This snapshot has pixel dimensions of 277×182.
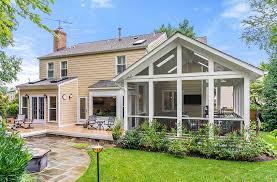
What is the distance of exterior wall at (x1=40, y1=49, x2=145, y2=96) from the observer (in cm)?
1655

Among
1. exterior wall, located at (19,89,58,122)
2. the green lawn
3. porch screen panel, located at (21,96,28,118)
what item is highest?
exterior wall, located at (19,89,58,122)

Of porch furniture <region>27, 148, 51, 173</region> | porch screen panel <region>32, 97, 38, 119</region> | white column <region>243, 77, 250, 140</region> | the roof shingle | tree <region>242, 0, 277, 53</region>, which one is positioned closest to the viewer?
porch furniture <region>27, 148, 51, 173</region>

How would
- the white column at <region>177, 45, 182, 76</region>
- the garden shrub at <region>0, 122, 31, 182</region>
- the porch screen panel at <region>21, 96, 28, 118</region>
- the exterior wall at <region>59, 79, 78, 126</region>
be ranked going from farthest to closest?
1. the porch screen panel at <region>21, 96, 28, 118</region>
2. the exterior wall at <region>59, 79, 78, 126</region>
3. the white column at <region>177, 45, 182, 76</region>
4. the garden shrub at <region>0, 122, 31, 182</region>

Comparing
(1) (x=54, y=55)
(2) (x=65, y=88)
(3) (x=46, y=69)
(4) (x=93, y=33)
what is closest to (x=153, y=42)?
(2) (x=65, y=88)

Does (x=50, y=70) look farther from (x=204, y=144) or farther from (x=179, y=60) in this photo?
(x=204, y=144)

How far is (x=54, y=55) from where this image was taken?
18891mm

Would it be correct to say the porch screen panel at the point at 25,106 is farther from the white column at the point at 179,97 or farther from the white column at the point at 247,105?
the white column at the point at 247,105

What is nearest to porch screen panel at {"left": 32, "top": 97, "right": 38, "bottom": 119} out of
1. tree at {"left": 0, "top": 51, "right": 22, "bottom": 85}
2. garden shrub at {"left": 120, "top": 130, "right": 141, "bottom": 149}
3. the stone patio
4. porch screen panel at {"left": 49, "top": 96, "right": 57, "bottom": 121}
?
porch screen panel at {"left": 49, "top": 96, "right": 57, "bottom": 121}

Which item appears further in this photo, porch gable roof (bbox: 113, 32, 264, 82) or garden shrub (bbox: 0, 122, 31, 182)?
porch gable roof (bbox: 113, 32, 264, 82)

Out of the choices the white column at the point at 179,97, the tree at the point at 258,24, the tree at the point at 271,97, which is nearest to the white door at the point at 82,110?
the white column at the point at 179,97

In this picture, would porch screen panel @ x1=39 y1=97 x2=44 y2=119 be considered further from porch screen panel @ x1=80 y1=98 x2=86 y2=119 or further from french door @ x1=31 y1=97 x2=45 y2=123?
porch screen panel @ x1=80 y1=98 x2=86 y2=119

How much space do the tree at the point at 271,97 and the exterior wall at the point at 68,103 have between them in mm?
15397

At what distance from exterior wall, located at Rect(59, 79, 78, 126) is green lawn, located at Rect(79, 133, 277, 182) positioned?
8.38 meters

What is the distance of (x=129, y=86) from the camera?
13516 mm
